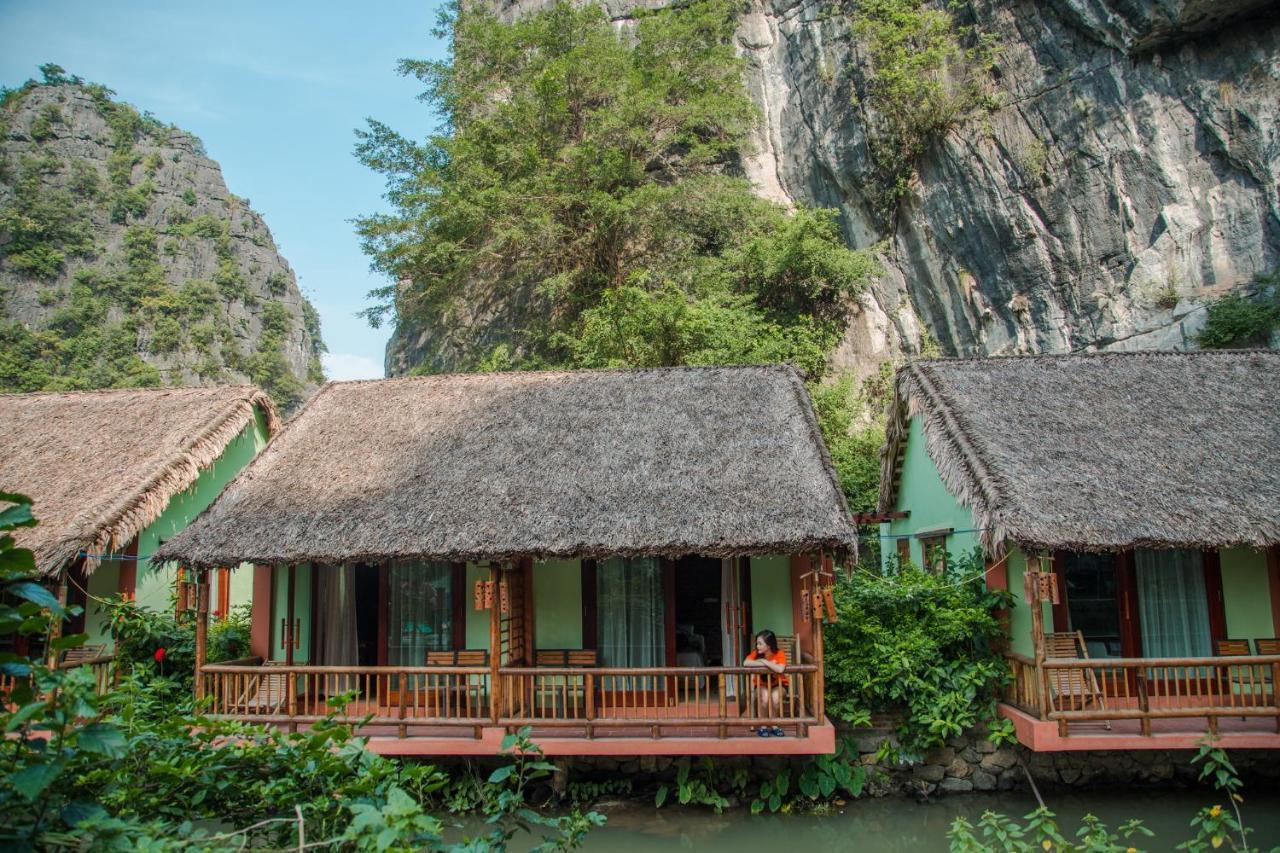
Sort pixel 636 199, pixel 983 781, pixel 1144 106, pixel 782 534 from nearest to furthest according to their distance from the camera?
pixel 782 534, pixel 983 781, pixel 1144 106, pixel 636 199

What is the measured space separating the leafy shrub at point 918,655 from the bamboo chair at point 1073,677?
640mm

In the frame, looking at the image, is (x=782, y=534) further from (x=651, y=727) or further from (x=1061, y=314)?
(x=1061, y=314)

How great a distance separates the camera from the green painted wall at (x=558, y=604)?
11352 mm

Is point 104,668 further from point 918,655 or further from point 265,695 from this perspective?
point 918,655

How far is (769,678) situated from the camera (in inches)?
377

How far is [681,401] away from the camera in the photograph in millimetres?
12281

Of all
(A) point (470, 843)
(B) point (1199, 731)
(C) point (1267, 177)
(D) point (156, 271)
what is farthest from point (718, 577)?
(D) point (156, 271)

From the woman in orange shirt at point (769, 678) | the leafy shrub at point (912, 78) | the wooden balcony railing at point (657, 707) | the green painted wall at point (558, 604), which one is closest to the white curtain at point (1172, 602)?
the wooden balcony railing at point (657, 707)

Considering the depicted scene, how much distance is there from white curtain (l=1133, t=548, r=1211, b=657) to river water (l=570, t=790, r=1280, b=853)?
1729 mm

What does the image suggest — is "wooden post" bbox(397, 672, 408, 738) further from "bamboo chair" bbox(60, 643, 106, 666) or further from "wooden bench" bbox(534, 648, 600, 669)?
"bamboo chair" bbox(60, 643, 106, 666)

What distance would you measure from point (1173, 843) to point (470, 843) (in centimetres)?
841

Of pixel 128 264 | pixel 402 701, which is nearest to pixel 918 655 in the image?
pixel 402 701

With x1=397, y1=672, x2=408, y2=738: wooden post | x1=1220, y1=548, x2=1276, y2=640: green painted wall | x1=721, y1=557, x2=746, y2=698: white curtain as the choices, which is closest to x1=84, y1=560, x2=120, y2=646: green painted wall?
x1=397, y1=672, x2=408, y2=738: wooden post

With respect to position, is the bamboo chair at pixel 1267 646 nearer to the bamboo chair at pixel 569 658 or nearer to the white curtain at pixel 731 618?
the white curtain at pixel 731 618
